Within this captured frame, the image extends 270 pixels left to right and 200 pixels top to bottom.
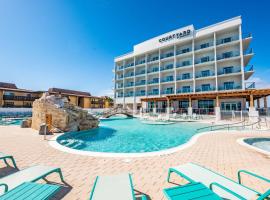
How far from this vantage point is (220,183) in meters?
2.78

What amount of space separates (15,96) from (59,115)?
3224cm

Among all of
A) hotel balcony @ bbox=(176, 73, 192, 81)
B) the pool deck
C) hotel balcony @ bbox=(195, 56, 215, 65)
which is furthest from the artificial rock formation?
hotel balcony @ bbox=(195, 56, 215, 65)

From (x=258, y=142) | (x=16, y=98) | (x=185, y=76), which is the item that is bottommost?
(x=258, y=142)

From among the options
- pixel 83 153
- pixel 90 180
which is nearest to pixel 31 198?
pixel 90 180

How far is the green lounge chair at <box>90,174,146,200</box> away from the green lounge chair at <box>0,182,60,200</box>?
75cm

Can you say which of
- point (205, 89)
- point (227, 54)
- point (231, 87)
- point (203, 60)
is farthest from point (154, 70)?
point (231, 87)

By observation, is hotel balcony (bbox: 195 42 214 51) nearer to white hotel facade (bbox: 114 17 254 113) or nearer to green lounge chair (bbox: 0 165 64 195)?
white hotel facade (bbox: 114 17 254 113)

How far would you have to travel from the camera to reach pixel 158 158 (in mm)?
5281

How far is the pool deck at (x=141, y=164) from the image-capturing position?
11.2ft

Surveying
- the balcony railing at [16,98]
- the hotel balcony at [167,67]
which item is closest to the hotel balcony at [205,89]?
the hotel balcony at [167,67]

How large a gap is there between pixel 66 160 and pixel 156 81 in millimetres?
34236

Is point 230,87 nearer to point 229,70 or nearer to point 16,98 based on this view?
point 229,70

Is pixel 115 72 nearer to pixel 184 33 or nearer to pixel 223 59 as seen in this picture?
pixel 184 33

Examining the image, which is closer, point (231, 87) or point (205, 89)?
point (231, 87)
